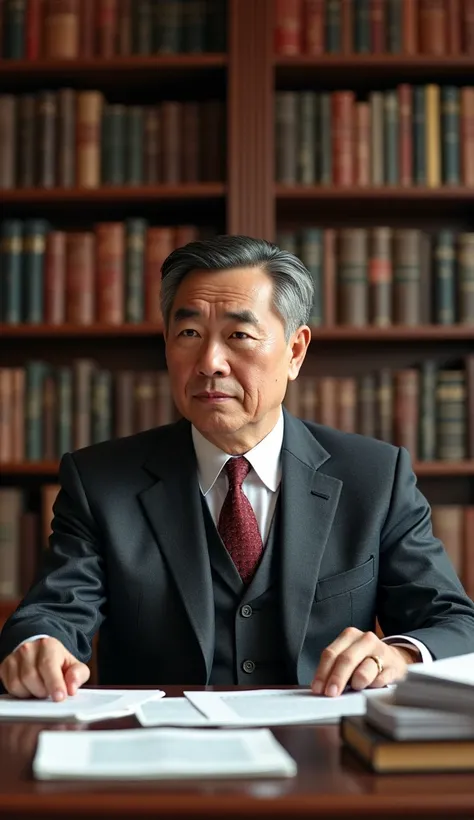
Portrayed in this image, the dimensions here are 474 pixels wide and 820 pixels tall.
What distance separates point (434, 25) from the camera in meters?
2.89

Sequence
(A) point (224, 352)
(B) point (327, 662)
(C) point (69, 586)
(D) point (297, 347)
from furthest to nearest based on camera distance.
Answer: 1. (D) point (297, 347)
2. (A) point (224, 352)
3. (C) point (69, 586)
4. (B) point (327, 662)

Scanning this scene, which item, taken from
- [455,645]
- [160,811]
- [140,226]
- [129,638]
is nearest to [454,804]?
[160,811]

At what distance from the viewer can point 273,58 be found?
285cm

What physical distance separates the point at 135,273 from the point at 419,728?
2.17m

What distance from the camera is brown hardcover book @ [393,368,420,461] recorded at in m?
2.86

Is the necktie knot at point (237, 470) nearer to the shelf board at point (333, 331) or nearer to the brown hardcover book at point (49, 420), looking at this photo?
the shelf board at point (333, 331)

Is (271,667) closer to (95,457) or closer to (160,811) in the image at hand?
(95,457)

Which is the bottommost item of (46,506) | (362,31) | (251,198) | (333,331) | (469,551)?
(469,551)

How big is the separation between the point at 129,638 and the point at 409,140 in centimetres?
185

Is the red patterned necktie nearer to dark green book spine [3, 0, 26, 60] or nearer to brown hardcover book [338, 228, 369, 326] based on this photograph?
brown hardcover book [338, 228, 369, 326]

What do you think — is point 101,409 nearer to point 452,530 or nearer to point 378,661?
point 452,530

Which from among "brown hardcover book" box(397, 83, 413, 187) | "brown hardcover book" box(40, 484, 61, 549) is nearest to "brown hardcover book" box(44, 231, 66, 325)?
"brown hardcover book" box(40, 484, 61, 549)

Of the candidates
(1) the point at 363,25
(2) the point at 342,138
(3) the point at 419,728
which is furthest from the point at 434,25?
(3) the point at 419,728

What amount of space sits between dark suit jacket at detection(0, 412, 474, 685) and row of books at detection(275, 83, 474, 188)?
1.31 meters
